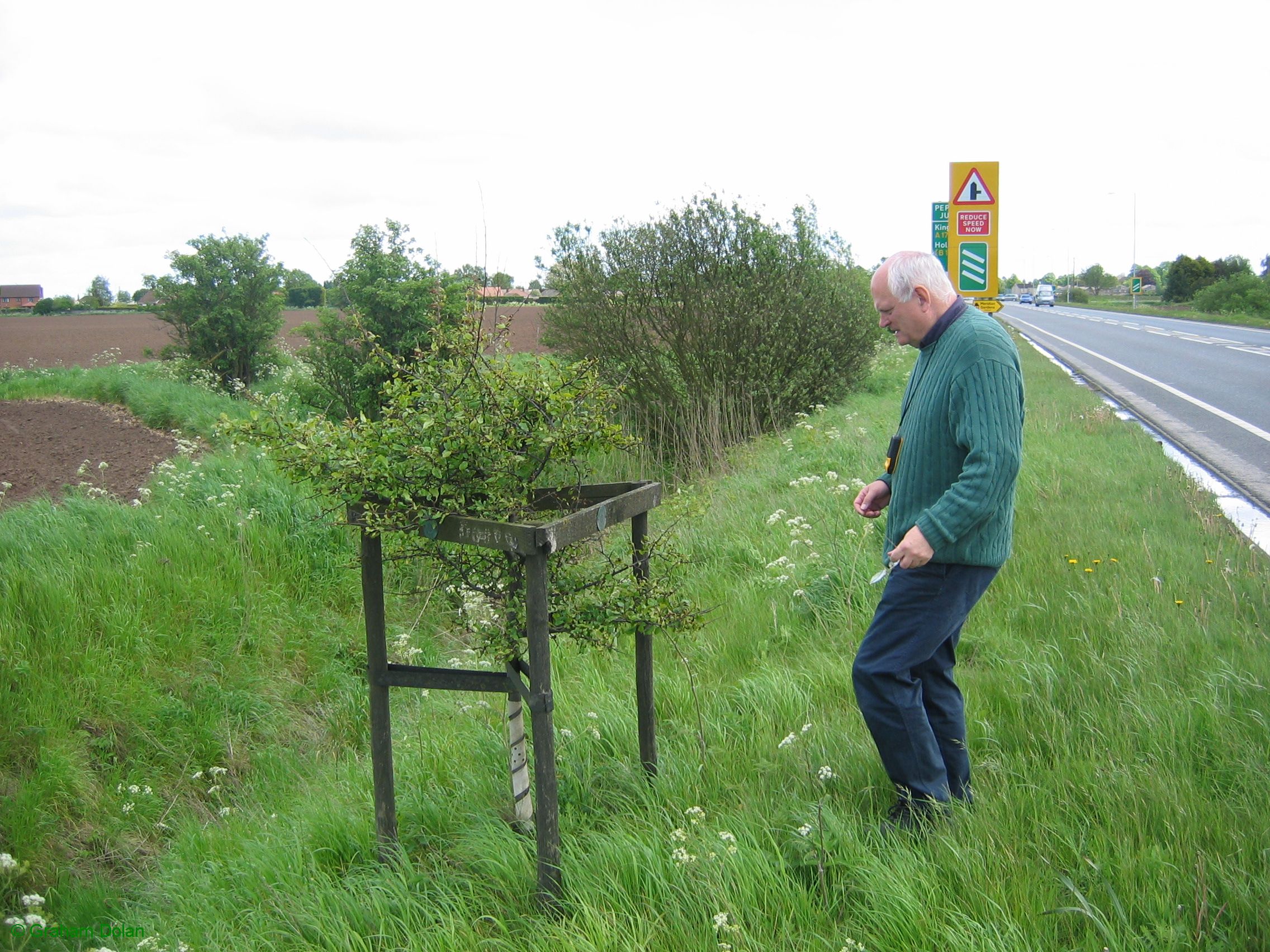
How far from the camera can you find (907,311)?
2.97m

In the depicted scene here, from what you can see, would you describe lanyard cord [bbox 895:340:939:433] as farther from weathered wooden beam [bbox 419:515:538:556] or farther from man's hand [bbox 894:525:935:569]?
weathered wooden beam [bbox 419:515:538:556]

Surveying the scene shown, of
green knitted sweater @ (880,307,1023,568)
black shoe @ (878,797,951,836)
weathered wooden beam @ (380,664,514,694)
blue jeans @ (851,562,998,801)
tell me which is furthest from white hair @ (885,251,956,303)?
weathered wooden beam @ (380,664,514,694)

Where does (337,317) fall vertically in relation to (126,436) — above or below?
above

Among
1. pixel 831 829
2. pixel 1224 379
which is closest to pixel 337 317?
pixel 831 829

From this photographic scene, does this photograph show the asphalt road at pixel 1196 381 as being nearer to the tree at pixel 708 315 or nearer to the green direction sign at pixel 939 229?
the green direction sign at pixel 939 229

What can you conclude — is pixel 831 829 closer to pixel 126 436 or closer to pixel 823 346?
pixel 823 346

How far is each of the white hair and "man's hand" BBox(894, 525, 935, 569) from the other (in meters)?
0.75

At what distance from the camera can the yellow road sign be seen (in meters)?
9.17

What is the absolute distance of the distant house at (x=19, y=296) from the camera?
144 feet

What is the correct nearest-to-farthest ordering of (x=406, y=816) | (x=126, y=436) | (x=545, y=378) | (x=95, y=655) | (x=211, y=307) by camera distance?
(x=545, y=378) < (x=406, y=816) < (x=95, y=655) < (x=126, y=436) < (x=211, y=307)

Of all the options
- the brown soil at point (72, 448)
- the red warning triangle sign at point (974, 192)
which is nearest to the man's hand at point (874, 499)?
the red warning triangle sign at point (974, 192)

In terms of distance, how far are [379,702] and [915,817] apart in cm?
171

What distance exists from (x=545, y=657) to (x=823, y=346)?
36.6 ft

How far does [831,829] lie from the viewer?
283 centimetres
